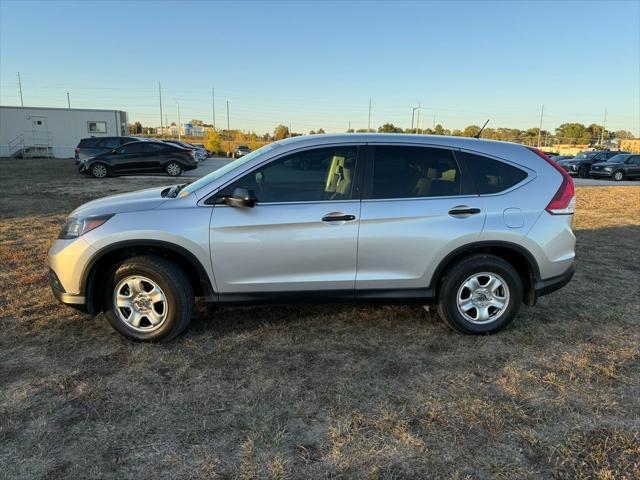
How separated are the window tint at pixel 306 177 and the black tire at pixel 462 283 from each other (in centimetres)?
114

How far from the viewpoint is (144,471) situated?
2395 mm

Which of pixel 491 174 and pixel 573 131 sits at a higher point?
pixel 573 131

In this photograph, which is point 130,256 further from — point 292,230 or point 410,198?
point 410,198

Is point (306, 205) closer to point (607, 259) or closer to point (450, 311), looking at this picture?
point (450, 311)

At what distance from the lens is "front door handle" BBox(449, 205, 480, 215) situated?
3823mm

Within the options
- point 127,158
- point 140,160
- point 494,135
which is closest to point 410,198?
point 140,160

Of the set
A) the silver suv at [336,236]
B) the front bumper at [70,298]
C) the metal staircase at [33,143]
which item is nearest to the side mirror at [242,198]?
the silver suv at [336,236]

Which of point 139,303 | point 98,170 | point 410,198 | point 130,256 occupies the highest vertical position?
point 410,198

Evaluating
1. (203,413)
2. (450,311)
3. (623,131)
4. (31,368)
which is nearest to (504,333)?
(450,311)

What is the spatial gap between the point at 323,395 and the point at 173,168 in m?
17.6

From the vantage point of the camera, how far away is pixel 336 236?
12.1 ft

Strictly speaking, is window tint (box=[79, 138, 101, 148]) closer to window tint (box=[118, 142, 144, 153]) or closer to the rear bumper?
window tint (box=[118, 142, 144, 153])

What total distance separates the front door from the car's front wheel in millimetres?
26238

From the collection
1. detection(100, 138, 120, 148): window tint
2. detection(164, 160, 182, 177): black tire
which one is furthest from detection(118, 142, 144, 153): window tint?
detection(100, 138, 120, 148): window tint
